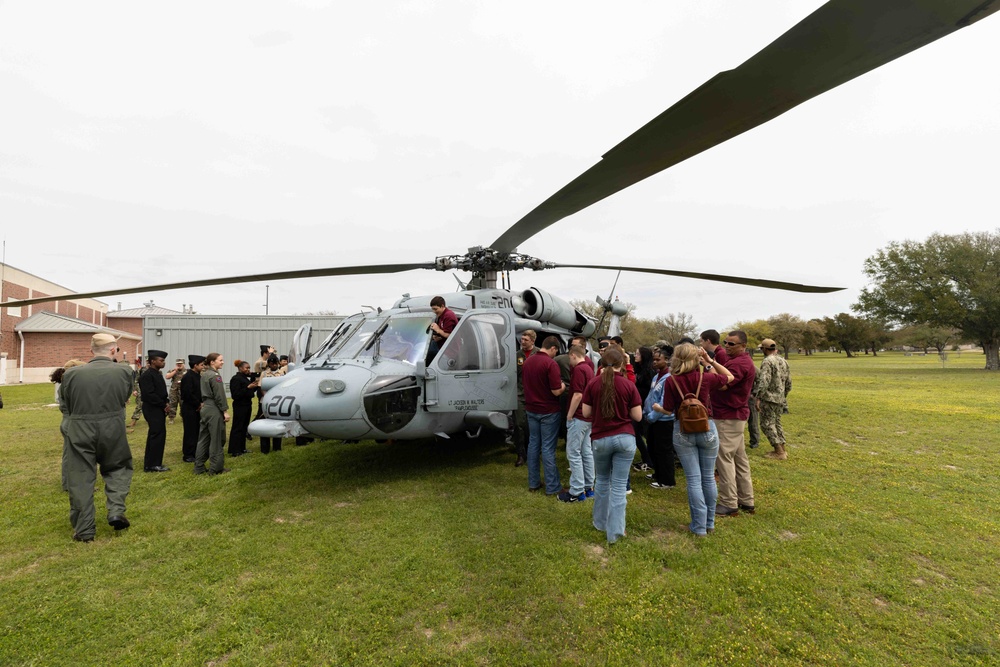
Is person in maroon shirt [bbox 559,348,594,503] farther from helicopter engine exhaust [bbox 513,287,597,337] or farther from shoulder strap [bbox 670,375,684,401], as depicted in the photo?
helicopter engine exhaust [bbox 513,287,597,337]

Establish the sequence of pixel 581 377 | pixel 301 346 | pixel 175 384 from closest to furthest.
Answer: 1. pixel 581 377
2. pixel 301 346
3. pixel 175 384

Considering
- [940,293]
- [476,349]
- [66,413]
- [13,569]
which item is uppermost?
[940,293]

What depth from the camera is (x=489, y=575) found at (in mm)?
3393

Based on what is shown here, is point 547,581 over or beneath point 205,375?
beneath

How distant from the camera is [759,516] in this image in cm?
452

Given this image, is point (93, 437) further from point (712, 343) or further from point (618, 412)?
point (712, 343)

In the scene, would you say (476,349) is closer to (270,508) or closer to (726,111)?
(270,508)

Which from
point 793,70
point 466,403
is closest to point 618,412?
point 466,403

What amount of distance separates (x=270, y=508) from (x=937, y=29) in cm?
585

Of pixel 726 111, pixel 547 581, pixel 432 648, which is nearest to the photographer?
pixel 726 111

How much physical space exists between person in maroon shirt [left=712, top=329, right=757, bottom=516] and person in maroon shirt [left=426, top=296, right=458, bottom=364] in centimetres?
314

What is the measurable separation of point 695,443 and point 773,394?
11.9 feet

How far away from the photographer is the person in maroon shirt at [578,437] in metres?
4.69

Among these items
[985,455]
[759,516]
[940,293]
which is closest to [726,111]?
[759,516]
